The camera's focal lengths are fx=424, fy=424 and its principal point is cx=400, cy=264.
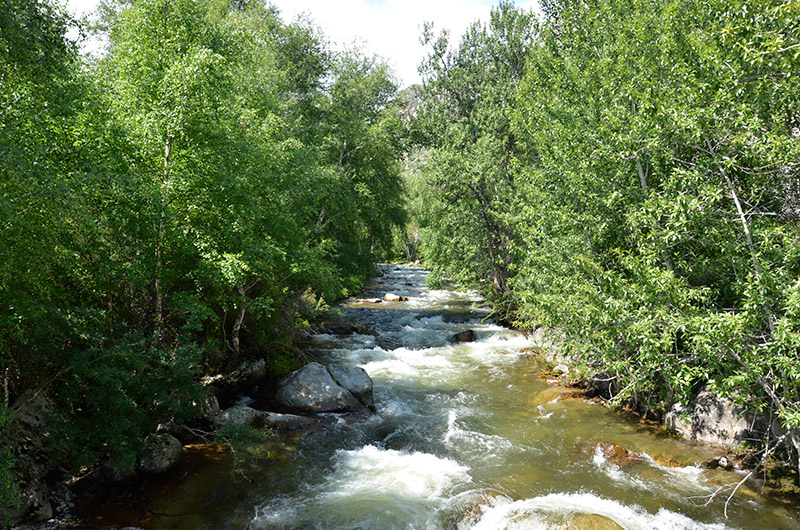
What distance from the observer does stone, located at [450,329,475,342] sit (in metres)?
20.6

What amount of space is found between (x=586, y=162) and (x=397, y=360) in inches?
416

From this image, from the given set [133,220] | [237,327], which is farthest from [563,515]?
[237,327]

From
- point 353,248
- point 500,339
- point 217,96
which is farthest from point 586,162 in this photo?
point 353,248

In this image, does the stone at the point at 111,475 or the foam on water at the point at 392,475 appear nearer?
the stone at the point at 111,475

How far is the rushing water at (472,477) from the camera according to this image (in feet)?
25.5

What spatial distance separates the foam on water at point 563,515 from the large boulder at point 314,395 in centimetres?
570

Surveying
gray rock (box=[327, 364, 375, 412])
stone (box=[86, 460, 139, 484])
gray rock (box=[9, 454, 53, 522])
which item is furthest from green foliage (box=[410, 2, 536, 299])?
gray rock (box=[9, 454, 53, 522])

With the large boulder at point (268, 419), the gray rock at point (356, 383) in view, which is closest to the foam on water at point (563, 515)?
the large boulder at point (268, 419)

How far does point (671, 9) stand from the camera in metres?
10.4

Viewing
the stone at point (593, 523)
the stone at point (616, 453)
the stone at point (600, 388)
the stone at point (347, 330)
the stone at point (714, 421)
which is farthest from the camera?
the stone at point (347, 330)

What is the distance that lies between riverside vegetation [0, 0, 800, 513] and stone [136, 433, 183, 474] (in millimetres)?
624

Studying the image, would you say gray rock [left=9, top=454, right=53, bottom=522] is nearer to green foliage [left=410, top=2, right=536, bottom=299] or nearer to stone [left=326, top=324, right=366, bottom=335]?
stone [left=326, top=324, right=366, bottom=335]

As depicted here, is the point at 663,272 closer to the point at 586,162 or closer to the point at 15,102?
the point at 586,162

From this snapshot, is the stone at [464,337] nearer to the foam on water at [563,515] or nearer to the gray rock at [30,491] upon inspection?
the foam on water at [563,515]
